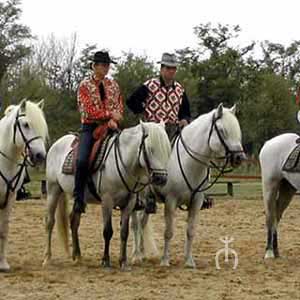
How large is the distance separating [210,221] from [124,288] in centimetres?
794

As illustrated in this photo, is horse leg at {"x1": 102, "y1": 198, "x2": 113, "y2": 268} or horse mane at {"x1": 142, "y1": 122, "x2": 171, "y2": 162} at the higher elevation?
horse mane at {"x1": 142, "y1": 122, "x2": 171, "y2": 162}

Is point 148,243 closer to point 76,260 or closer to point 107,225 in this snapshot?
point 76,260

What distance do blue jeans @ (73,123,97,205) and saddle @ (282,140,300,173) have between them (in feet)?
9.21

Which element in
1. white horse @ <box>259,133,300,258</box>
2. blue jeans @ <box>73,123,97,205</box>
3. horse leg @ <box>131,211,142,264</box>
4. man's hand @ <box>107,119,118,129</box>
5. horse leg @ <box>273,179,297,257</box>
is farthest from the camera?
horse leg @ <box>273,179,297,257</box>

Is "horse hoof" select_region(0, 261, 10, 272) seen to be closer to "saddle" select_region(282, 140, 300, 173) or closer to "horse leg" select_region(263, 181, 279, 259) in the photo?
"horse leg" select_region(263, 181, 279, 259)

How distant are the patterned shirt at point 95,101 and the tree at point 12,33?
31.7 m

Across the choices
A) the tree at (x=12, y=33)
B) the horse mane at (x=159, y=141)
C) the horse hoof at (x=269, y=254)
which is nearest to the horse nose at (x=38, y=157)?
the horse mane at (x=159, y=141)

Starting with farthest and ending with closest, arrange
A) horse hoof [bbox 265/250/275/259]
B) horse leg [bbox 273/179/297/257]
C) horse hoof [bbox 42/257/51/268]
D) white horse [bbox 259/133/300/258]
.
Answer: horse leg [bbox 273/179/297/257] < white horse [bbox 259/133/300/258] < horse hoof [bbox 265/250/275/259] < horse hoof [bbox 42/257/51/268]

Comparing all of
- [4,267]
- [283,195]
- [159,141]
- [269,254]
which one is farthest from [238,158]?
[4,267]

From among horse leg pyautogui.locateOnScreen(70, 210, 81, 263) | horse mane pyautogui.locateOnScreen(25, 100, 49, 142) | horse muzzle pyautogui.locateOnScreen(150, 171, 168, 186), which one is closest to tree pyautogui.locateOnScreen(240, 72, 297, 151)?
horse leg pyautogui.locateOnScreen(70, 210, 81, 263)

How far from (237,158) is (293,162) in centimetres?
174

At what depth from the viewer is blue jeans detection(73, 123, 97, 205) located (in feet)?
28.2

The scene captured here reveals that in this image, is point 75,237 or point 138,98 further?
point 138,98

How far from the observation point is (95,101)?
8797 millimetres
